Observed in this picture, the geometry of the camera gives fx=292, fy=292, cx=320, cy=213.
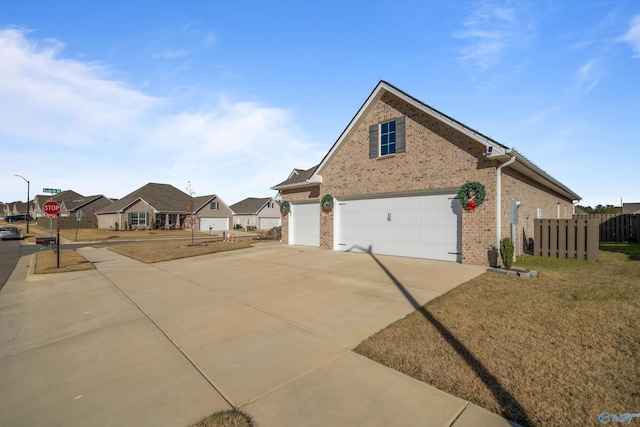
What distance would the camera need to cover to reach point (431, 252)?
1094 cm

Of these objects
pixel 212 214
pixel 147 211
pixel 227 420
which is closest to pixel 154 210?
pixel 147 211

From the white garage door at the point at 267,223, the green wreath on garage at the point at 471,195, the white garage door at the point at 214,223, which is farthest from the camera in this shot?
the white garage door at the point at 267,223

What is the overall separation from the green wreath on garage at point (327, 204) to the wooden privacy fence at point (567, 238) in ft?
27.5

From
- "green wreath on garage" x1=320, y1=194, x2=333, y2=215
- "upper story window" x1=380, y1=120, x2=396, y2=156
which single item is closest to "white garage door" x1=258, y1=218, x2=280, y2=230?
"green wreath on garage" x1=320, y1=194, x2=333, y2=215

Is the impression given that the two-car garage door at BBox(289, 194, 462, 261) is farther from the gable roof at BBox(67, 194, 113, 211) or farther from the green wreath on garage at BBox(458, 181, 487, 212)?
the gable roof at BBox(67, 194, 113, 211)

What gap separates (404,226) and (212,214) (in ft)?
124

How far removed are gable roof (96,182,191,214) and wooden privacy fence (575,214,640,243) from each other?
45441mm

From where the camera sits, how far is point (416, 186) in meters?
11.3

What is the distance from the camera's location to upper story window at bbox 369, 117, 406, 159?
1189cm

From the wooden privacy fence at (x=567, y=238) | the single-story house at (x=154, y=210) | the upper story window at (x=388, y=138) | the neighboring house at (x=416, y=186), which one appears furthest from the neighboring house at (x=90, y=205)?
the wooden privacy fence at (x=567, y=238)

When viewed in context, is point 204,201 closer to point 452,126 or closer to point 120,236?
point 120,236

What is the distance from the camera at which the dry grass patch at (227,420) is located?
8.47 ft

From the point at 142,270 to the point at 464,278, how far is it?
1084 centimetres

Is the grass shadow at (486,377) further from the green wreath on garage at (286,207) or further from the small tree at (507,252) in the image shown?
the green wreath on garage at (286,207)
